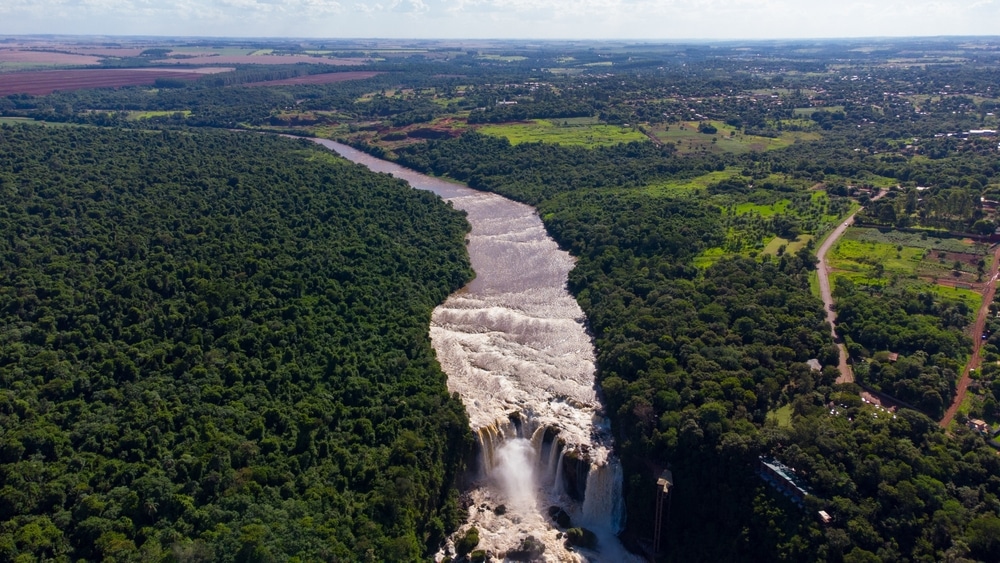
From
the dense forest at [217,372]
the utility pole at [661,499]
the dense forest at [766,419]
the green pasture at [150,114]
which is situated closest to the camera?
the dense forest at [766,419]

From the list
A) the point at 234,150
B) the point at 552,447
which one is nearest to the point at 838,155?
the point at 552,447

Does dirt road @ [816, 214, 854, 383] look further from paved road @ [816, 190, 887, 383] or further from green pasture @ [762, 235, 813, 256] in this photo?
green pasture @ [762, 235, 813, 256]

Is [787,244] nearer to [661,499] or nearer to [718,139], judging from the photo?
[661,499]

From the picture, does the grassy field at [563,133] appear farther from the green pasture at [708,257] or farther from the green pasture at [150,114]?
the green pasture at [150,114]

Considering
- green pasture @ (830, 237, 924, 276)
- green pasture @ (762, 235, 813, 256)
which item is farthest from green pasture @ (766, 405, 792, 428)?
green pasture @ (762, 235, 813, 256)

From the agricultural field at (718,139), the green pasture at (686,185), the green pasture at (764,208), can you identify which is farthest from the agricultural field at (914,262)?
the agricultural field at (718,139)

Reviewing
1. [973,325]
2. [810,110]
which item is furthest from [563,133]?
[973,325]

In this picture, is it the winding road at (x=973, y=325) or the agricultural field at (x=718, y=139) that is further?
the agricultural field at (x=718, y=139)
